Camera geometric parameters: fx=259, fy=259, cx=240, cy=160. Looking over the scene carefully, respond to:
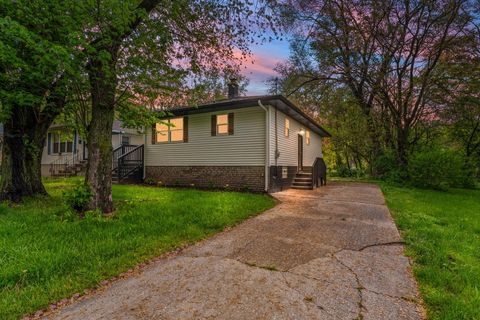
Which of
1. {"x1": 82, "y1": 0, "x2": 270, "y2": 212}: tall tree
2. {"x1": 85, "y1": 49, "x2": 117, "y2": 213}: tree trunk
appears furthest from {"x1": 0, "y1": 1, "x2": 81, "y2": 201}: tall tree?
{"x1": 85, "y1": 49, "x2": 117, "y2": 213}: tree trunk

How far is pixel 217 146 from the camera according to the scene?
1090 cm

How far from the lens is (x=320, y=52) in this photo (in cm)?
1756

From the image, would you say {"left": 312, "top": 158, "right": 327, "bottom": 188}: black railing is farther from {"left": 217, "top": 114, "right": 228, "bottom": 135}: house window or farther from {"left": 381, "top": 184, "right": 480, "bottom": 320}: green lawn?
{"left": 381, "top": 184, "right": 480, "bottom": 320}: green lawn

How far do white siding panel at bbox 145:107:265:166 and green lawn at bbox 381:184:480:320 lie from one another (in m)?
5.38

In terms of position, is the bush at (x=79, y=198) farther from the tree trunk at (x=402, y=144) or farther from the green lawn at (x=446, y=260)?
the tree trunk at (x=402, y=144)

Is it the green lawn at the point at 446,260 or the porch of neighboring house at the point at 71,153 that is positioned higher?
the porch of neighboring house at the point at 71,153

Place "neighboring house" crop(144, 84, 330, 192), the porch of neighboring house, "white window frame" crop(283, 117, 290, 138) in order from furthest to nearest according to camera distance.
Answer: the porch of neighboring house → "white window frame" crop(283, 117, 290, 138) → "neighboring house" crop(144, 84, 330, 192)

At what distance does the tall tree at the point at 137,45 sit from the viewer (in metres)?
4.83

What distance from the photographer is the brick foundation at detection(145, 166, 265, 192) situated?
32.7 ft

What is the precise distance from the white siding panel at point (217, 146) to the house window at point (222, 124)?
18 cm

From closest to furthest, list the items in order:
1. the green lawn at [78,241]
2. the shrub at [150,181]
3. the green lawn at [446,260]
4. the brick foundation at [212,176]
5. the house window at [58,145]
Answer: the green lawn at [446,260], the green lawn at [78,241], the brick foundation at [212,176], the shrub at [150,181], the house window at [58,145]

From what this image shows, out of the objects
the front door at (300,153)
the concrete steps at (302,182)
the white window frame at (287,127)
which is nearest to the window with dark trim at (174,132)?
the white window frame at (287,127)

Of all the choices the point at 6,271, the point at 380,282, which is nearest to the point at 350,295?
the point at 380,282

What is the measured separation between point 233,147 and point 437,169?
10.8 meters
